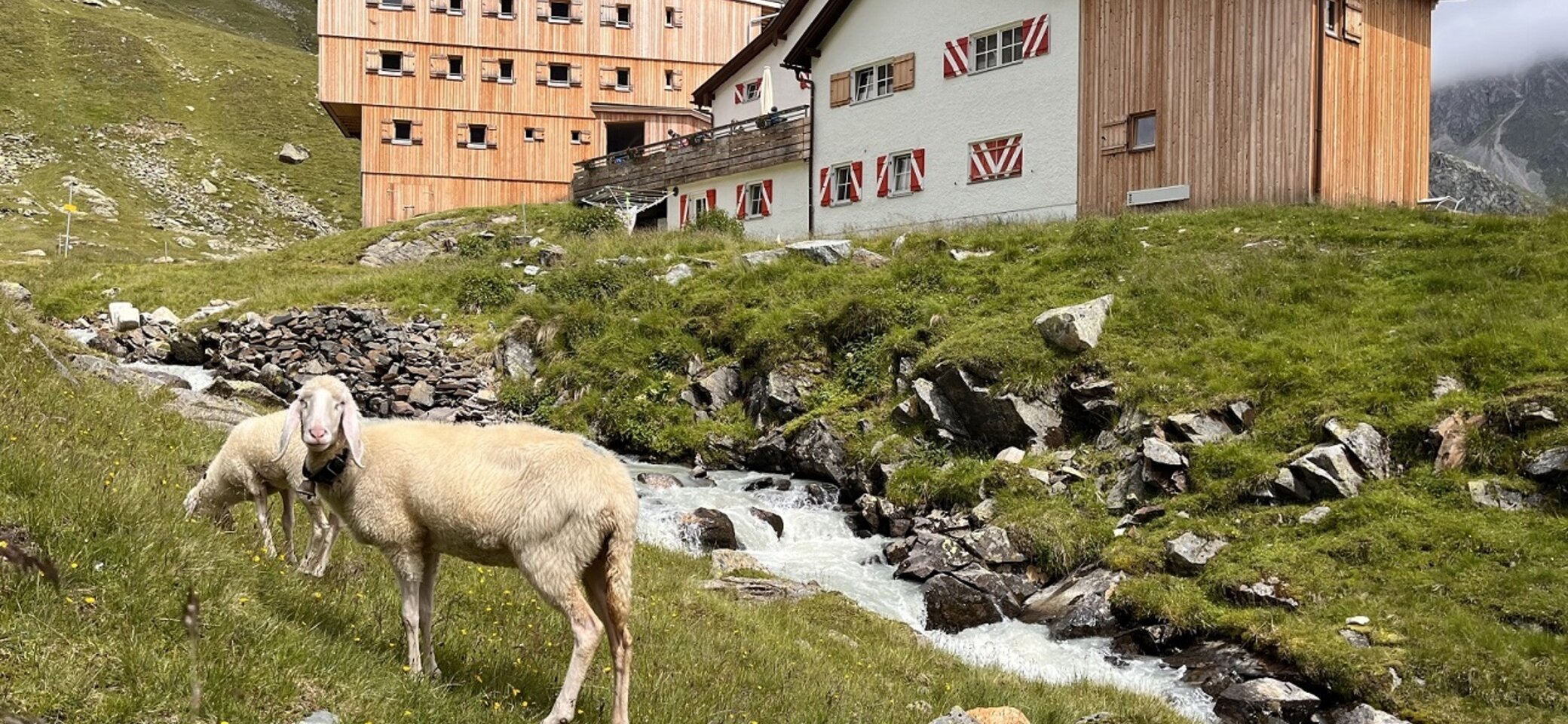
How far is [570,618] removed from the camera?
6090mm

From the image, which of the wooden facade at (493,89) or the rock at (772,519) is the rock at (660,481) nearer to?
the rock at (772,519)

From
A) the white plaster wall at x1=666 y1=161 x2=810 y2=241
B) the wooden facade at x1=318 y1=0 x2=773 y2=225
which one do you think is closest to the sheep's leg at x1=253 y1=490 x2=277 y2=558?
the white plaster wall at x1=666 y1=161 x2=810 y2=241

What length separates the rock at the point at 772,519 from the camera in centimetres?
1781

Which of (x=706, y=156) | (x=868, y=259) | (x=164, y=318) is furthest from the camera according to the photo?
(x=706, y=156)

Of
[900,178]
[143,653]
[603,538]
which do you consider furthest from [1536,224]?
[143,653]

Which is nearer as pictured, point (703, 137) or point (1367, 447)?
point (1367, 447)

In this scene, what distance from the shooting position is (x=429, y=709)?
18.6ft

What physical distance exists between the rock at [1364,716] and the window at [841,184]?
27831 millimetres

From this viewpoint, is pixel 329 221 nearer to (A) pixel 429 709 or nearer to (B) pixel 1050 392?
(B) pixel 1050 392

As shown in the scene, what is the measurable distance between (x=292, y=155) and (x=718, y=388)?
69.2 meters

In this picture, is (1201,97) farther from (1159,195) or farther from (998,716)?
(998,716)

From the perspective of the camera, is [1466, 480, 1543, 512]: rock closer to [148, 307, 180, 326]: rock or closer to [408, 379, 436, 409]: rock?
[408, 379, 436, 409]: rock

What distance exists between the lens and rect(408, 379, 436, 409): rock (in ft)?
84.0

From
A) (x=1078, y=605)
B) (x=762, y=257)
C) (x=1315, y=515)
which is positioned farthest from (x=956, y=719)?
(x=762, y=257)
